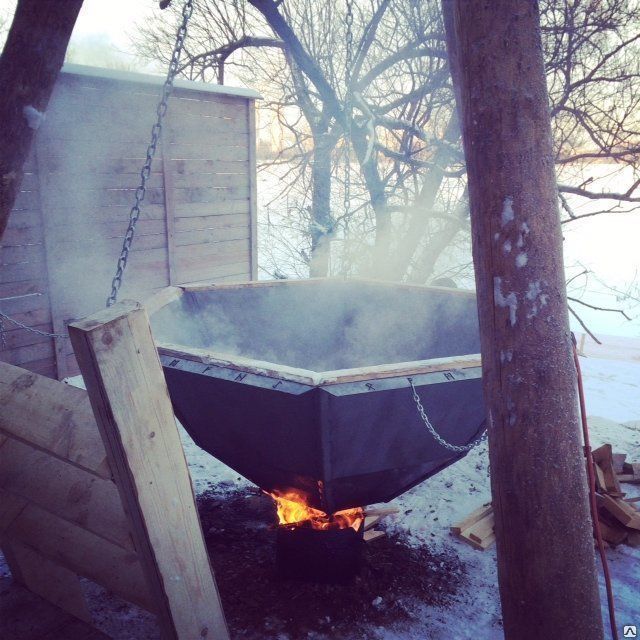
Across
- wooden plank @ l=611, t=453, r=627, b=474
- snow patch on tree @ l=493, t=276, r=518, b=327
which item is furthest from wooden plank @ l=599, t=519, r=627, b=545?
snow patch on tree @ l=493, t=276, r=518, b=327

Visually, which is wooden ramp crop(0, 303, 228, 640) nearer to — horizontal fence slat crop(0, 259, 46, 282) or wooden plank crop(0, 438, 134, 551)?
wooden plank crop(0, 438, 134, 551)

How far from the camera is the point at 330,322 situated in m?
4.07

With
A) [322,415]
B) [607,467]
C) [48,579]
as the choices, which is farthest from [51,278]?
[607,467]

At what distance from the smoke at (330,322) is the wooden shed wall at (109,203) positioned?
267 cm

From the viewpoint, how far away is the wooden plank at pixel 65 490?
5.73ft

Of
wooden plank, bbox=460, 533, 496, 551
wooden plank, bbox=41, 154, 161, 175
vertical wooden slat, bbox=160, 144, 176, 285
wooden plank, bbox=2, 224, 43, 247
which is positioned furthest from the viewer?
vertical wooden slat, bbox=160, 144, 176, 285

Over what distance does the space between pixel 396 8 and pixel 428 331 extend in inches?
189

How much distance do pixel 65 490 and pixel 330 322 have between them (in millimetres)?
2481

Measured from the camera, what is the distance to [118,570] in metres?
1.83

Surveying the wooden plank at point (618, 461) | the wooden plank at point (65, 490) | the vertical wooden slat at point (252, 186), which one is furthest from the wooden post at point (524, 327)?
the vertical wooden slat at point (252, 186)

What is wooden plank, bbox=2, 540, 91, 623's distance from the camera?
237 centimetres

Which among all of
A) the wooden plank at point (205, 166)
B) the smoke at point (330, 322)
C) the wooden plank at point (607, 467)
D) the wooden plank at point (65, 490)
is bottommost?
the wooden plank at point (607, 467)

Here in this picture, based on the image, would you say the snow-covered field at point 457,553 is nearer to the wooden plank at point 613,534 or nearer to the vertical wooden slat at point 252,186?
the wooden plank at point 613,534

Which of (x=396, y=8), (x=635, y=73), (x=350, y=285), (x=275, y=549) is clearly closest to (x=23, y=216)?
(x=350, y=285)
